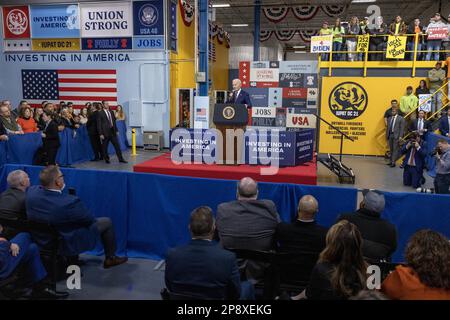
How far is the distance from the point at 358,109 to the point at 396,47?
2359 mm

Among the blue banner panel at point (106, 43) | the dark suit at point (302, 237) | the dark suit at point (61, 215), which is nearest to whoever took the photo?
the dark suit at point (302, 237)

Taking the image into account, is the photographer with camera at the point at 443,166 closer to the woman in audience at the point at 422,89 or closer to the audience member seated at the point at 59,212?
the woman in audience at the point at 422,89

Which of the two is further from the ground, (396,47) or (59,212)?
(396,47)

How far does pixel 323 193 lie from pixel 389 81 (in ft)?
34.7

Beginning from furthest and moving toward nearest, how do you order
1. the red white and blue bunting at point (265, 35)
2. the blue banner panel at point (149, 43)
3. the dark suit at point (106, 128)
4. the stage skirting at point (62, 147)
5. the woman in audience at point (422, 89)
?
the red white and blue bunting at point (265, 35) < the blue banner panel at point (149, 43) < the woman in audience at point (422, 89) < the dark suit at point (106, 128) < the stage skirting at point (62, 147)

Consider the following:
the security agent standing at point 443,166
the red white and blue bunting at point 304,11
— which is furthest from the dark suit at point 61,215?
the red white and blue bunting at point 304,11

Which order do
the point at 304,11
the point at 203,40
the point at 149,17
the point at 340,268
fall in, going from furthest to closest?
the point at 304,11 < the point at 149,17 < the point at 203,40 < the point at 340,268

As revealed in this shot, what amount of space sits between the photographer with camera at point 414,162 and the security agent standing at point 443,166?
1.29 metres

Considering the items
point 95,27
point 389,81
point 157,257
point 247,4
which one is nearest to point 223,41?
point 247,4

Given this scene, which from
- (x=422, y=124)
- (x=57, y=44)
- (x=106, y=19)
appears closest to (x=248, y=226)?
(x=422, y=124)

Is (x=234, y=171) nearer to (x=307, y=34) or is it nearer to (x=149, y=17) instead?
(x=149, y=17)

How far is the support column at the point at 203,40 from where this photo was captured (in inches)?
516

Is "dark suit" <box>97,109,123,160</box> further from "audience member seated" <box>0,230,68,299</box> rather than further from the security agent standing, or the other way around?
the security agent standing

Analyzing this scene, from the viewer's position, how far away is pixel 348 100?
557 inches
